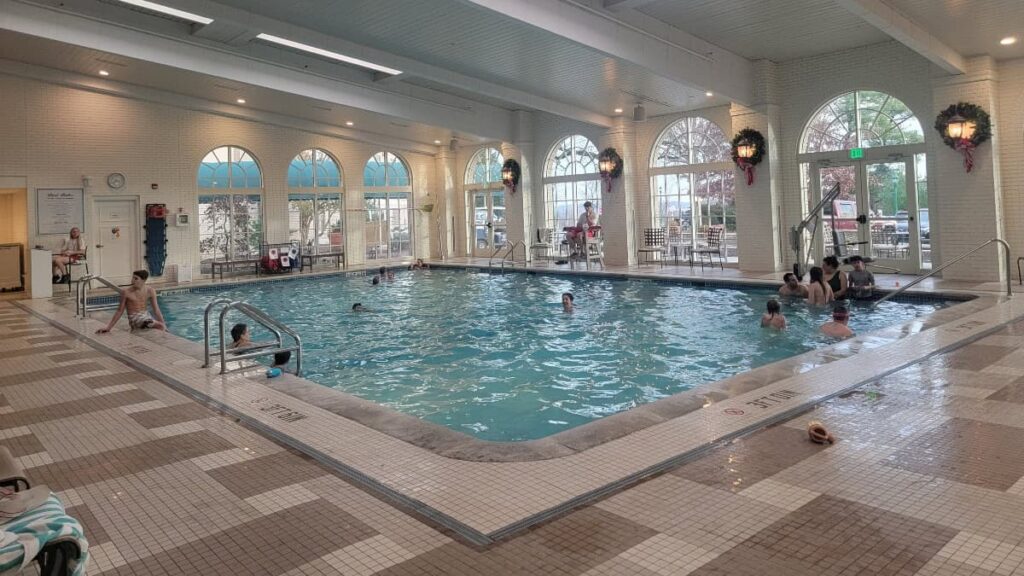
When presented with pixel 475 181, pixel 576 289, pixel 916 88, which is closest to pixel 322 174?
pixel 475 181

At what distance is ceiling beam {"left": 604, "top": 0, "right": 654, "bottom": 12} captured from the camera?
873cm

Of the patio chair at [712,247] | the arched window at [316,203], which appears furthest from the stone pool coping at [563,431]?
the arched window at [316,203]

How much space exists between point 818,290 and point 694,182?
20.8 ft

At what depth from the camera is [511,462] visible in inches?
137

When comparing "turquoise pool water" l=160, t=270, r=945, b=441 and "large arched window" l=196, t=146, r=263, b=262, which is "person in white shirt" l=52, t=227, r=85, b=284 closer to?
"turquoise pool water" l=160, t=270, r=945, b=441

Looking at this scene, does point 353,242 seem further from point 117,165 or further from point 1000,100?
point 1000,100

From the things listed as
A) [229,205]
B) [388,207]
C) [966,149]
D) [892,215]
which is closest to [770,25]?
[966,149]

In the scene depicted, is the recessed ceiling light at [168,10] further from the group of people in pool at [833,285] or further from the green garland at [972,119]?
the green garland at [972,119]

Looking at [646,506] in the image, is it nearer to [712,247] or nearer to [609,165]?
[712,247]

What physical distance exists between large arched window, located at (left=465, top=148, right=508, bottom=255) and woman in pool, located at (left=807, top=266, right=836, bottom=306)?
11.1m

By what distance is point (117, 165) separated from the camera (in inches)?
598

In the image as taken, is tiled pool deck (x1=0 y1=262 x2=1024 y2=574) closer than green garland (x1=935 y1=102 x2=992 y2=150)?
Yes

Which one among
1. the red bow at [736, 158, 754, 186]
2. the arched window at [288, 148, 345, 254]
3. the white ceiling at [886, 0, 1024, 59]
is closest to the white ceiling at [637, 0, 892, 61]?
the white ceiling at [886, 0, 1024, 59]

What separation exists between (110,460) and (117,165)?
13588 mm
